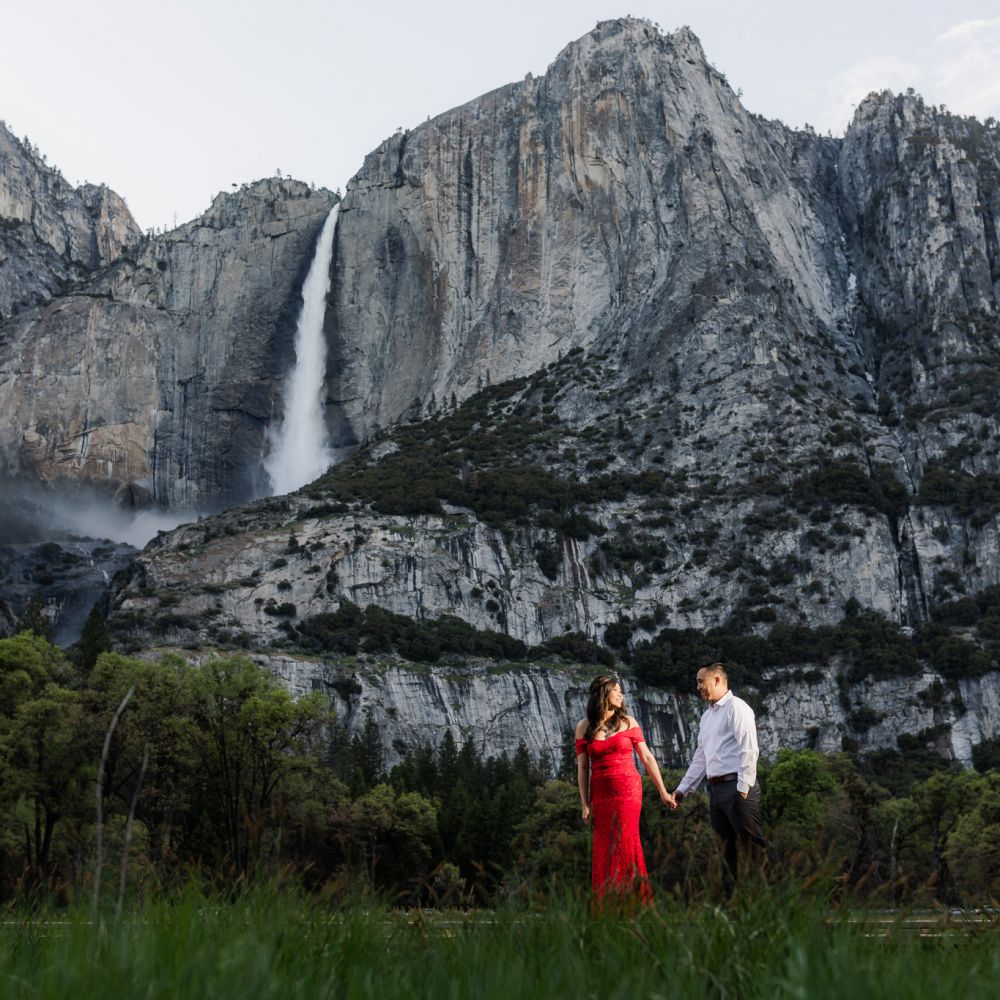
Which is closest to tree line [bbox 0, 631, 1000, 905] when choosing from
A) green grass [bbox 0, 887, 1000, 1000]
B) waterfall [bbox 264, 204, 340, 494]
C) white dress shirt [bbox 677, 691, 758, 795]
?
white dress shirt [bbox 677, 691, 758, 795]

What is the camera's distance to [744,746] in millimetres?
11172

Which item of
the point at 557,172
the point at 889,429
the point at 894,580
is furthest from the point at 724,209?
the point at 894,580

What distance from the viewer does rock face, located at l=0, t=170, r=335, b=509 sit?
474 ft

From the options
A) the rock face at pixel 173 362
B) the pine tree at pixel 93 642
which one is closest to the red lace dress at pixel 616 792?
the pine tree at pixel 93 642

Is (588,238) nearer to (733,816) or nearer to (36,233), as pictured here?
(36,233)

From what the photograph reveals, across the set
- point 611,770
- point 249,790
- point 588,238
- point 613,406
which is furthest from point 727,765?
point 588,238

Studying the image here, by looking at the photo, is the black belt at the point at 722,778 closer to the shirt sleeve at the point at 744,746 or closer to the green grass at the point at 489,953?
the shirt sleeve at the point at 744,746

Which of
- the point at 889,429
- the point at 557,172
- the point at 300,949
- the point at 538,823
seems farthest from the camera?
the point at 557,172

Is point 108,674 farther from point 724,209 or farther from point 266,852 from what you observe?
point 724,209

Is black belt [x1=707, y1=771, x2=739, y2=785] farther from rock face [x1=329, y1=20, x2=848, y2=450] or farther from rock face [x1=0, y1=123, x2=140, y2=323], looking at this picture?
rock face [x1=0, y1=123, x2=140, y2=323]

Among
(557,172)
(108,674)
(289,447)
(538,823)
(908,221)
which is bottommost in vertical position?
(538,823)

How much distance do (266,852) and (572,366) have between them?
119995mm

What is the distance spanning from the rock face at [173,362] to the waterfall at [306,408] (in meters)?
1.43

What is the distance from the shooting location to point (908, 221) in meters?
133
